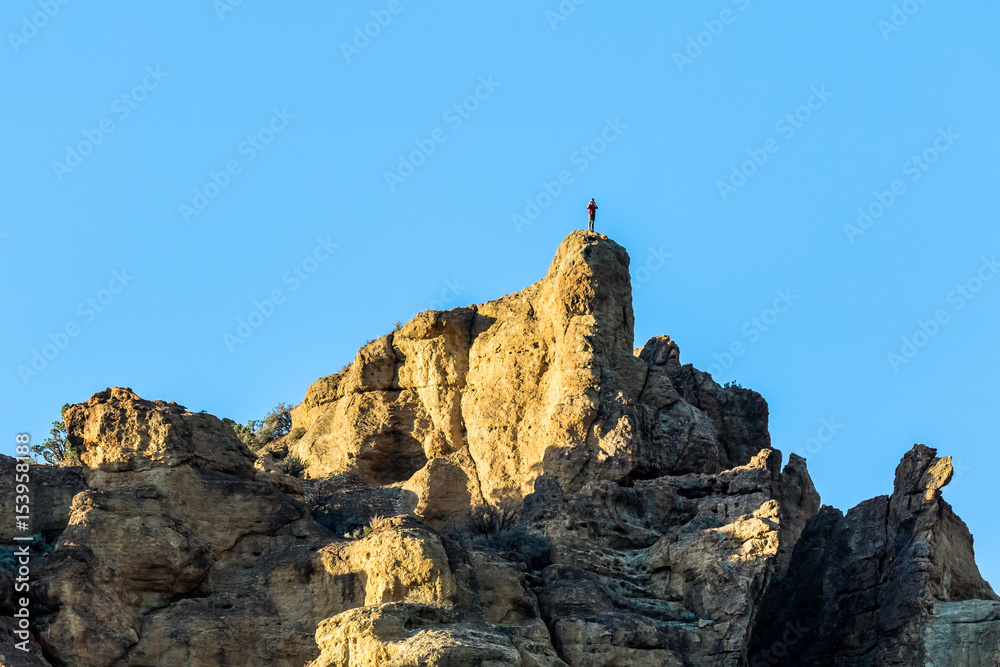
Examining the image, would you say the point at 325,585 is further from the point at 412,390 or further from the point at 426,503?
the point at 412,390

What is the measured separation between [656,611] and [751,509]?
172 inches

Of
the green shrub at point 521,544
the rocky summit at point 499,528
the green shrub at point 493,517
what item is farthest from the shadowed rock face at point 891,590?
the green shrub at point 521,544

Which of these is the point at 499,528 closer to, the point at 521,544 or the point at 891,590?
the point at 521,544

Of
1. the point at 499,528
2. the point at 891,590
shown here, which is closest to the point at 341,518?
the point at 499,528

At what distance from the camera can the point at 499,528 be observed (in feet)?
144

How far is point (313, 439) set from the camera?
52344mm

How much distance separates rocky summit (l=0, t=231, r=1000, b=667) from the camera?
35719mm

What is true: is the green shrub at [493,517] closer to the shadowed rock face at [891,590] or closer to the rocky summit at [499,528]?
the rocky summit at [499,528]

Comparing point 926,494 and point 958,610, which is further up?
point 926,494

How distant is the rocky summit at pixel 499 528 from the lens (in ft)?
117

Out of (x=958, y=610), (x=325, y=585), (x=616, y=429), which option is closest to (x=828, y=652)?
(x=958, y=610)

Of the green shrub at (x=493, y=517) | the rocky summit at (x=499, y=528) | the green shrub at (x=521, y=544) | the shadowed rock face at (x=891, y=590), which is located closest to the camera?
the rocky summit at (x=499, y=528)

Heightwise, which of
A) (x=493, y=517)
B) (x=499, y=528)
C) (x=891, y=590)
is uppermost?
(x=493, y=517)

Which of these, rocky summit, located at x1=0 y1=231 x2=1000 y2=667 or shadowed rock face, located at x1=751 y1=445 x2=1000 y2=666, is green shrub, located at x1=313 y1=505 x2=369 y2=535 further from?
shadowed rock face, located at x1=751 y1=445 x2=1000 y2=666
